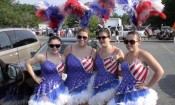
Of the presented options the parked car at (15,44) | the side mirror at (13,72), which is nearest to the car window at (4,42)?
the parked car at (15,44)

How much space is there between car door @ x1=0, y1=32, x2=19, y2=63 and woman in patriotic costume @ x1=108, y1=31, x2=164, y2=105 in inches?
217

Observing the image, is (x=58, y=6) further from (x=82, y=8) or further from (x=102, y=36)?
(x=102, y=36)

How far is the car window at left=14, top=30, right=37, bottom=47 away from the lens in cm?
1049

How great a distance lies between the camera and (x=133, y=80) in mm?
4484

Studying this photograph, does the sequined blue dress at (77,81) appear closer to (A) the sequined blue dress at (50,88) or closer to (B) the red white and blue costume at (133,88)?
(A) the sequined blue dress at (50,88)

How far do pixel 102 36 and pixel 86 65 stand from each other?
0.44m

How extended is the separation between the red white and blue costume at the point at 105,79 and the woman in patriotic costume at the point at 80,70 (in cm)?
10

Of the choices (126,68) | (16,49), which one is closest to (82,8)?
(126,68)

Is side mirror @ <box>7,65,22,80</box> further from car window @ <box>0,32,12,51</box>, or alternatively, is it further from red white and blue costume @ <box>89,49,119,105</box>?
car window @ <box>0,32,12,51</box>

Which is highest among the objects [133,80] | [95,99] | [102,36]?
[102,36]

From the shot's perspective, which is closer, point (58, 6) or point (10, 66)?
point (10, 66)

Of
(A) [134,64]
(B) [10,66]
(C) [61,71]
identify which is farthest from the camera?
(C) [61,71]

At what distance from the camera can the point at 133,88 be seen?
449cm

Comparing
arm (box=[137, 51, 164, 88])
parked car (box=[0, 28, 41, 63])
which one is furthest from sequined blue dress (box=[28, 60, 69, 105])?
parked car (box=[0, 28, 41, 63])
